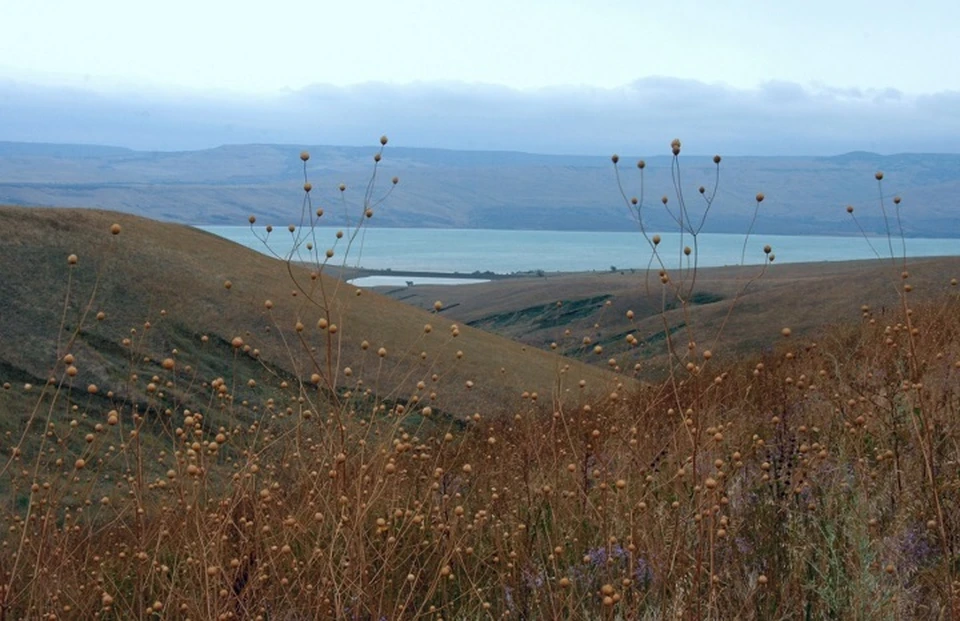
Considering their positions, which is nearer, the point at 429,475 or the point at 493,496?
the point at 493,496

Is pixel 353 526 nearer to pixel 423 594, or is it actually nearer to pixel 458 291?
pixel 423 594

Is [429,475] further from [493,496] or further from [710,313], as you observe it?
[710,313]

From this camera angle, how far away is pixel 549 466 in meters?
5.49

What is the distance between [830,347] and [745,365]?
56.9 inches

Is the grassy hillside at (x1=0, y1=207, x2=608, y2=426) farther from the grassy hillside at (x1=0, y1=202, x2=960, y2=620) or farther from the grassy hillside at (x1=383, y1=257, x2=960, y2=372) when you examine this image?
the grassy hillside at (x1=383, y1=257, x2=960, y2=372)

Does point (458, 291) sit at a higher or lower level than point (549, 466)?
lower

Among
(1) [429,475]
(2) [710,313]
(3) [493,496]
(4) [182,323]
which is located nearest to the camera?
(3) [493,496]

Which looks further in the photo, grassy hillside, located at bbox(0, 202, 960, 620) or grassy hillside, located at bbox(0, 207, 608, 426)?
grassy hillside, located at bbox(0, 207, 608, 426)

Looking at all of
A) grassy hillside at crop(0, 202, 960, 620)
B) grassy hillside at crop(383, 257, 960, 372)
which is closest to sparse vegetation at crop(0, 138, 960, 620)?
grassy hillside at crop(0, 202, 960, 620)

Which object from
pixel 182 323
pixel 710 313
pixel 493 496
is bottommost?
pixel 710 313

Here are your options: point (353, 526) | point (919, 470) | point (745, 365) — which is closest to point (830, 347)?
point (745, 365)

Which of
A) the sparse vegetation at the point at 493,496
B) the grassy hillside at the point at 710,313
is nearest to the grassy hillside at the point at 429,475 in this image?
the sparse vegetation at the point at 493,496

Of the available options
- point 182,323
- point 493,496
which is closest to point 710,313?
point 182,323

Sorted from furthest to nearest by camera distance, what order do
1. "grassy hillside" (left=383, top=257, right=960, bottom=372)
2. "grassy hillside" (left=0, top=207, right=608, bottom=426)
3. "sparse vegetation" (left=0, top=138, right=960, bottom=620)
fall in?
1. "grassy hillside" (left=383, top=257, right=960, bottom=372)
2. "grassy hillside" (left=0, top=207, right=608, bottom=426)
3. "sparse vegetation" (left=0, top=138, right=960, bottom=620)
